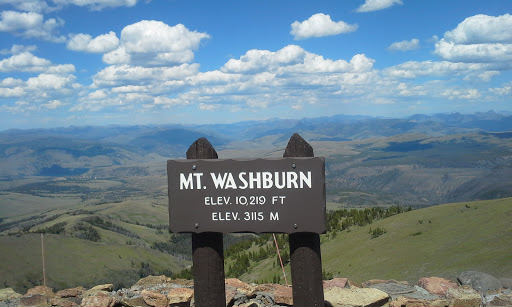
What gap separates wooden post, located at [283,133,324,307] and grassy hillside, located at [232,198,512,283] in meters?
7.23

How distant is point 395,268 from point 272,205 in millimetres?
9718

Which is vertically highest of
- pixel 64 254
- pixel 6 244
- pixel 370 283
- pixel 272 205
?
pixel 272 205

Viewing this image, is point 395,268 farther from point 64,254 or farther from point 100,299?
point 64,254

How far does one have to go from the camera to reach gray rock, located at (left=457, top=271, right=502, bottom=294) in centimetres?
998

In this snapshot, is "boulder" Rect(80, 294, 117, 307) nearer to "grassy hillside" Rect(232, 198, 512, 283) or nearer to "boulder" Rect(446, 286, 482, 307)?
"boulder" Rect(446, 286, 482, 307)

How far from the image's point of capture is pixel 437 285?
10.2m

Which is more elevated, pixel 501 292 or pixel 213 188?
pixel 213 188

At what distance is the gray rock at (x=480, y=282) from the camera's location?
9.98m

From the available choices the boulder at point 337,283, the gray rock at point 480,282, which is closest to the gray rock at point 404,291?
the boulder at point 337,283

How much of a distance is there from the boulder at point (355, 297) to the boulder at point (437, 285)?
145 centimetres

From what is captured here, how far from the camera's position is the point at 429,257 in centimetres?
1458

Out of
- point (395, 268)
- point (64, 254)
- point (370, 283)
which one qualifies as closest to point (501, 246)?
point (395, 268)

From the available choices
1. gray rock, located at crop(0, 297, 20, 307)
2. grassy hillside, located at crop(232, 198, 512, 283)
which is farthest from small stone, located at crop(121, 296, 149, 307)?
grassy hillside, located at crop(232, 198, 512, 283)

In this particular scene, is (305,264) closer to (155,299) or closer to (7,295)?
(155,299)
